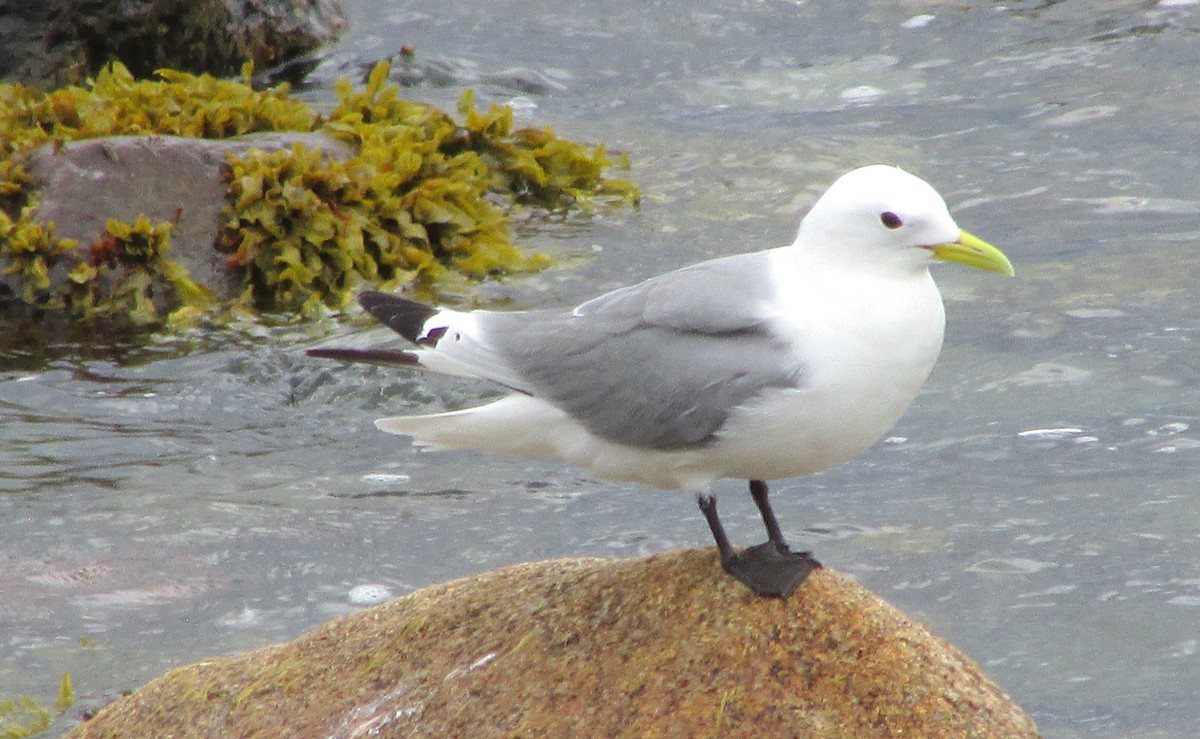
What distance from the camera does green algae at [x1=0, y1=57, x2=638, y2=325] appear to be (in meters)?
8.20

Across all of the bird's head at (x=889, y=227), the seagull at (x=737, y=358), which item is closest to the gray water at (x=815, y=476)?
the seagull at (x=737, y=358)

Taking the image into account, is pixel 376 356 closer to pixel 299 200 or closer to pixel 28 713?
pixel 28 713

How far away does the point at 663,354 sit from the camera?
13.4 feet

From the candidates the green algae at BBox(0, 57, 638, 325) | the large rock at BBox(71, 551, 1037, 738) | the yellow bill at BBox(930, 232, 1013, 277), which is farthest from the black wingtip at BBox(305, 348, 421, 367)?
the green algae at BBox(0, 57, 638, 325)

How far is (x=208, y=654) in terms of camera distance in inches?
221

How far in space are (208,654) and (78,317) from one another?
125 inches

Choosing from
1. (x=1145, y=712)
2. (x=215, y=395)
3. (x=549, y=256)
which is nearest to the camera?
(x=1145, y=712)

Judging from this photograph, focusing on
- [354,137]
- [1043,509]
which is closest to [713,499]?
[1043,509]

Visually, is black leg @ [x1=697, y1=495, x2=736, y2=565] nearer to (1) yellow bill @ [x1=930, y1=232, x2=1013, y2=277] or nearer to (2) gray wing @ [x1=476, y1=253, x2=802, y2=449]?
(2) gray wing @ [x1=476, y1=253, x2=802, y2=449]

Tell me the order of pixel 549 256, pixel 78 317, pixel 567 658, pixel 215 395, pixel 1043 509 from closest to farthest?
1. pixel 567 658
2. pixel 1043 509
3. pixel 215 395
4. pixel 78 317
5. pixel 549 256

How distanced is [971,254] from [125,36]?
828cm

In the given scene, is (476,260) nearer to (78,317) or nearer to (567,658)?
(78,317)

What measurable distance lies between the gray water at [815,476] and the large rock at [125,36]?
2320 mm

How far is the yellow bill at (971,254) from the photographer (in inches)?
154
